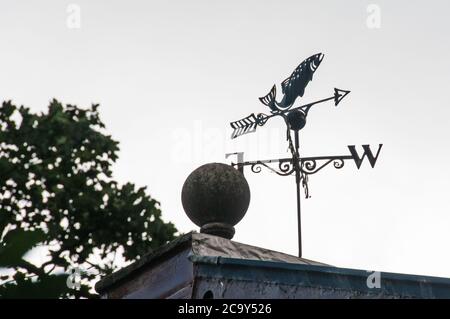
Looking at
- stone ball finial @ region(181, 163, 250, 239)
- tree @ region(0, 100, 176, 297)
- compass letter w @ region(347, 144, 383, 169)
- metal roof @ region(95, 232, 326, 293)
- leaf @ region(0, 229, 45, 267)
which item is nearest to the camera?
leaf @ region(0, 229, 45, 267)

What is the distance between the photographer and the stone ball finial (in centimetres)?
801

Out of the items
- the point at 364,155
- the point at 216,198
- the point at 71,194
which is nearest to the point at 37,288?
the point at 216,198

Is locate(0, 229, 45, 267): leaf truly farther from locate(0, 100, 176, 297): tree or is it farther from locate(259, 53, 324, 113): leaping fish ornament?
locate(0, 100, 176, 297): tree

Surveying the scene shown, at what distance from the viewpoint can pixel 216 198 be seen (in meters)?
8.13

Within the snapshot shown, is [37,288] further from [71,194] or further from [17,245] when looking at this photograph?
[71,194]

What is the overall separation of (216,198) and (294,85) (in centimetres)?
189

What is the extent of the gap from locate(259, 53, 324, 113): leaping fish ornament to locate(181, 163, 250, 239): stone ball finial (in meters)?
1.25

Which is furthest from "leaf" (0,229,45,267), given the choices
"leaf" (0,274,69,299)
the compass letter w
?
the compass letter w

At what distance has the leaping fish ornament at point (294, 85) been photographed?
30.3 ft

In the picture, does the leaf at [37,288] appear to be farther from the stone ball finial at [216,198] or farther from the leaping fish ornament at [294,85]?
the leaping fish ornament at [294,85]

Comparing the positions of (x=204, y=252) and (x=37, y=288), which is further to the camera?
(x=204, y=252)
